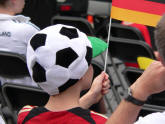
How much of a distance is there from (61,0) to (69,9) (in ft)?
3.28

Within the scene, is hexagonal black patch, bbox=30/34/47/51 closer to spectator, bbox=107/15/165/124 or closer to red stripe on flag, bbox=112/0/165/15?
spectator, bbox=107/15/165/124

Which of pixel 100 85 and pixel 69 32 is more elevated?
pixel 69 32

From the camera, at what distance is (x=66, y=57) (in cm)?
194

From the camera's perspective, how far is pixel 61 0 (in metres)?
8.74

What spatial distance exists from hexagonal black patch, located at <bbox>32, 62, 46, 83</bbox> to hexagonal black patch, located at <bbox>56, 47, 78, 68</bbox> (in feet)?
0.27

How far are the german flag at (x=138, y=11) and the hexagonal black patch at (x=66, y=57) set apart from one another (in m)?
0.76

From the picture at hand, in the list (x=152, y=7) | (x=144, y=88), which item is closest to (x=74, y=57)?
(x=144, y=88)

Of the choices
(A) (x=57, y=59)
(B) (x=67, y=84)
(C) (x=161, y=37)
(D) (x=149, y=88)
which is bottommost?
(B) (x=67, y=84)

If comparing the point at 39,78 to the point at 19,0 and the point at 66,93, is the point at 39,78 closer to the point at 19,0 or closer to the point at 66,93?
the point at 66,93

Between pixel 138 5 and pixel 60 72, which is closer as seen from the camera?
pixel 60 72

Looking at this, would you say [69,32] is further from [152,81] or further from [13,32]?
[13,32]

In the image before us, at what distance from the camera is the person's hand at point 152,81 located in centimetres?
143

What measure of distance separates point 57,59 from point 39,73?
0.36 ft

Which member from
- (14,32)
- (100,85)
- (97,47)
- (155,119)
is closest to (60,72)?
(100,85)
